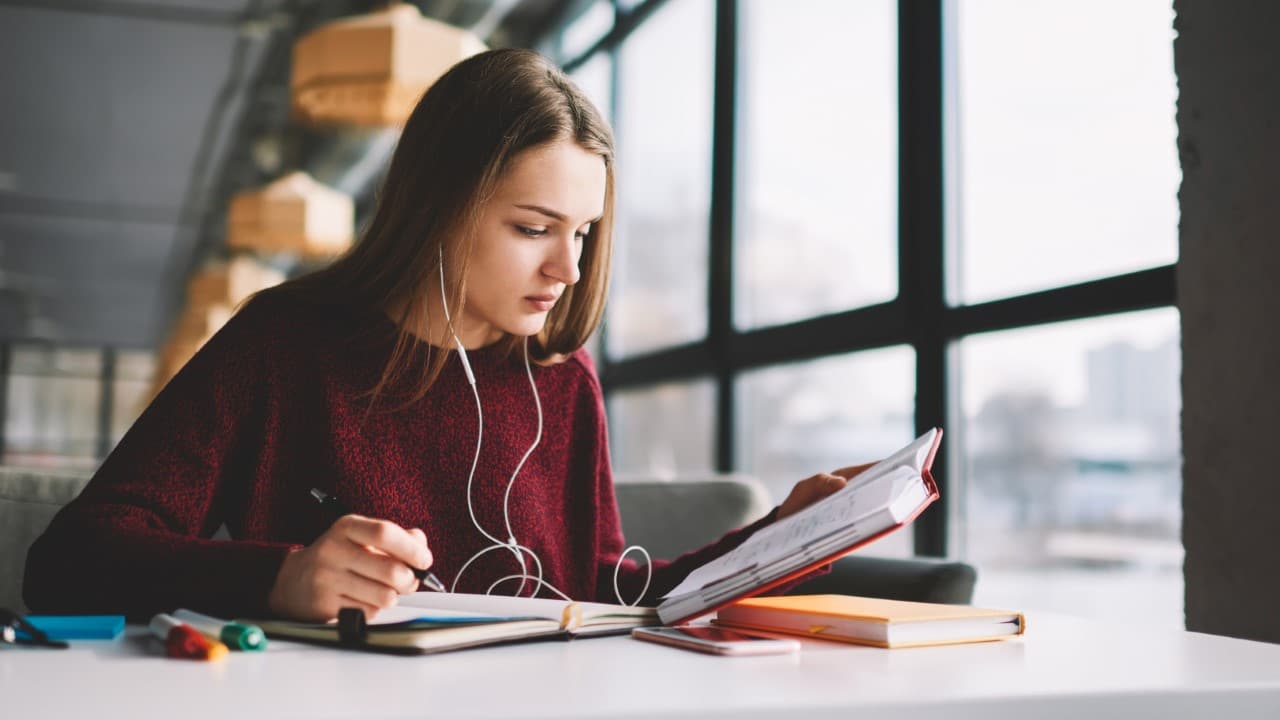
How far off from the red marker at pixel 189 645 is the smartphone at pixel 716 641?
0.33 m

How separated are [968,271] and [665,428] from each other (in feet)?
6.19

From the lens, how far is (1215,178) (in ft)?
5.24

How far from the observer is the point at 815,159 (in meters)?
3.22

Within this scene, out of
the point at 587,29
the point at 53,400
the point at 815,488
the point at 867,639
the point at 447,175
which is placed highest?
the point at 587,29

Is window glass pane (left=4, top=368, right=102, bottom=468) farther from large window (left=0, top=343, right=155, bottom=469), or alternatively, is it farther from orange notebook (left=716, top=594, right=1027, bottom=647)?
orange notebook (left=716, top=594, right=1027, bottom=647)

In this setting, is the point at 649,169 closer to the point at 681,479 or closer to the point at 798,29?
the point at 798,29

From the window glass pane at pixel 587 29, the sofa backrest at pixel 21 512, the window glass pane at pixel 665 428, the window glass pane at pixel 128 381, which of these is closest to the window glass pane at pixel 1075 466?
the window glass pane at pixel 665 428

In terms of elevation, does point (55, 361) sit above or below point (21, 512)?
above

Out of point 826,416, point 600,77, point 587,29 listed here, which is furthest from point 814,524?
point 587,29

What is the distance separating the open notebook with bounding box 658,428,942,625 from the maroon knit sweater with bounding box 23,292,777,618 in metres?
0.23

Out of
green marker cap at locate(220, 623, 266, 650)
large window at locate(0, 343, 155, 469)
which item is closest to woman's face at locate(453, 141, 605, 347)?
green marker cap at locate(220, 623, 266, 650)

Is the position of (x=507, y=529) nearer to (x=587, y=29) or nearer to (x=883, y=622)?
(x=883, y=622)

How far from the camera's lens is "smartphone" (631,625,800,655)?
2.74 ft

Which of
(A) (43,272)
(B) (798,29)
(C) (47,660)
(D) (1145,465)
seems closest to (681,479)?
(D) (1145,465)
